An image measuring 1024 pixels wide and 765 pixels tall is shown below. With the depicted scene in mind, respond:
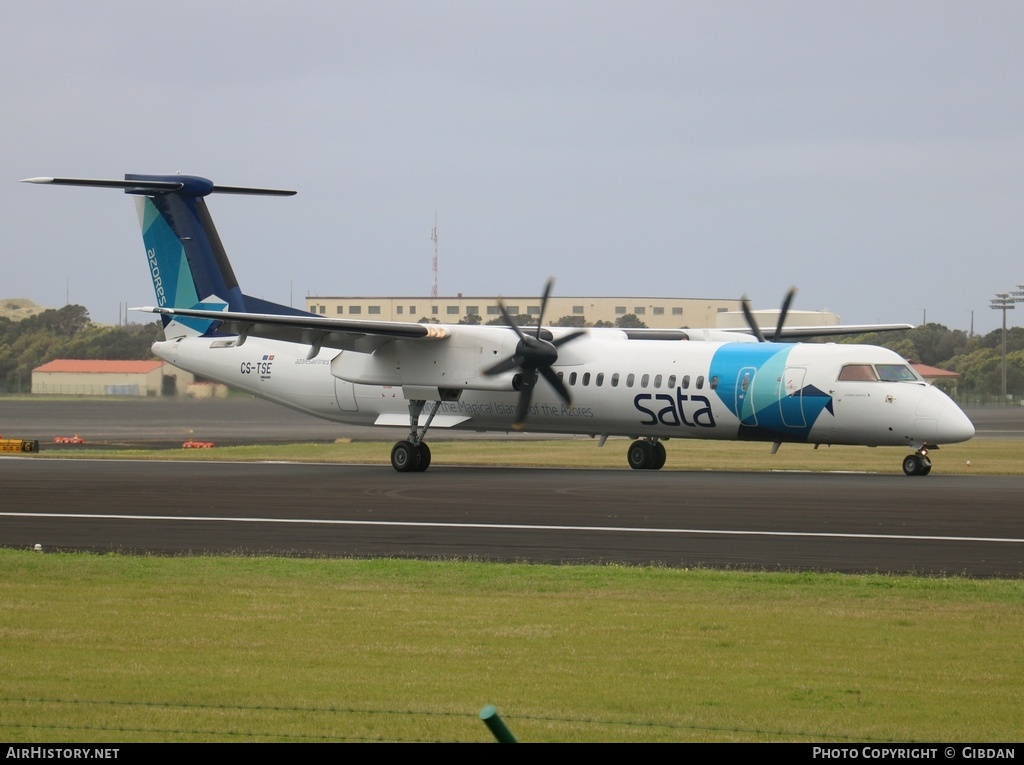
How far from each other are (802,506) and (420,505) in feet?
20.6

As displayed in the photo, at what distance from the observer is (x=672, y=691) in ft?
26.8

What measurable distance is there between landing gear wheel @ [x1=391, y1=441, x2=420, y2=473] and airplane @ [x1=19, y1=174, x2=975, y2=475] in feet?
0.10

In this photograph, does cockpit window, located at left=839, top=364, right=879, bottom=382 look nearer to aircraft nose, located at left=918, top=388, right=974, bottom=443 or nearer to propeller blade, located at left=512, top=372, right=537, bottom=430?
aircraft nose, located at left=918, top=388, right=974, bottom=443

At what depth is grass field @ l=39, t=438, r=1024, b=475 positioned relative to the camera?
1298 inches

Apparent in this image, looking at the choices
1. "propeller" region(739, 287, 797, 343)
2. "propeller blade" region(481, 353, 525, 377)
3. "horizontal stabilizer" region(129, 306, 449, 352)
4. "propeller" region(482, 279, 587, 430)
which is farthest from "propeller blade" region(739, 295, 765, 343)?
"horizontal stabilizer" region(129, 306, 449, 352)

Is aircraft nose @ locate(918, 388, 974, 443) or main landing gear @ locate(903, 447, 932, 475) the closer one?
aircraft nose @ locate(918, 388, 974, 443)

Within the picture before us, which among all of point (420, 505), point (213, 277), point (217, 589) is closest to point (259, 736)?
point (217, 589)

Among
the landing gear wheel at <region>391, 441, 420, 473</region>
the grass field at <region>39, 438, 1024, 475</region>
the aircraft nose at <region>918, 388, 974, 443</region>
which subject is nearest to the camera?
the aircraft nose at <region>918, 388, 974, 443</region>

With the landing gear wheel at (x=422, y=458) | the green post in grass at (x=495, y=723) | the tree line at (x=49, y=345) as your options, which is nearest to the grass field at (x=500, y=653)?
the green post in grass at (x=495, y=723)

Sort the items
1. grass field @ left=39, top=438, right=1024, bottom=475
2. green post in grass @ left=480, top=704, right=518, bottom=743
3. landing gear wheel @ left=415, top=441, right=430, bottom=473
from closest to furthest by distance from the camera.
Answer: green post in grass @ left=480, top=704, right=518, bottom=743 → landing gear wheel @ left=415, top=441, right=430, bottom=473 → grass field @ left=39, top=438, right=1024, bottom=475

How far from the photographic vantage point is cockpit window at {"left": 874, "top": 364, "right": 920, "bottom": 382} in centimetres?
2692

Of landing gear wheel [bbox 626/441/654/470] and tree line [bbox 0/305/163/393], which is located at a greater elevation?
tree line [bbox 0/305/163/393]

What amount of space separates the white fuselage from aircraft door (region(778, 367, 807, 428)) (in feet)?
0.07

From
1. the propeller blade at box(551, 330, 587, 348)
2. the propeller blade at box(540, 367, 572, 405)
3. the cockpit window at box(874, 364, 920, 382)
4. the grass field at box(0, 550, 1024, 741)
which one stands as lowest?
the grass field at box(0, 550, 1024, 741)
